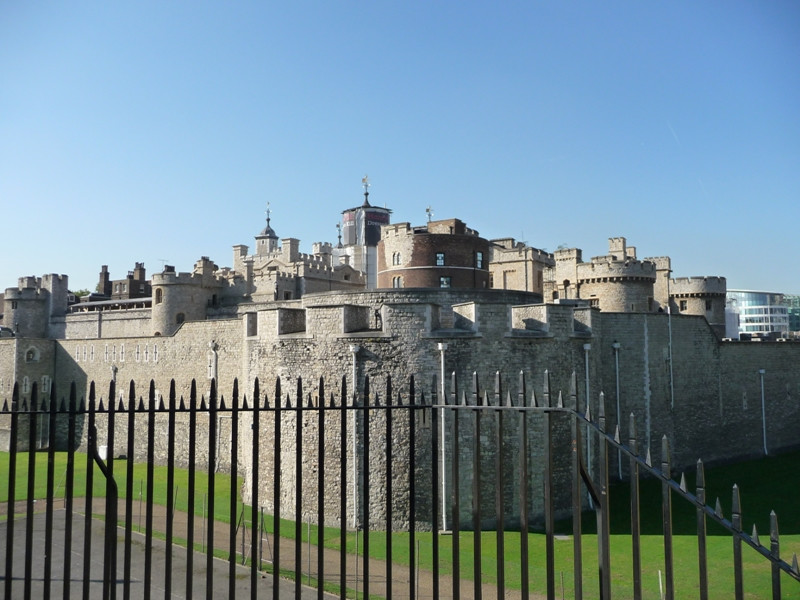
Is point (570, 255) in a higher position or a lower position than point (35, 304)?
higher

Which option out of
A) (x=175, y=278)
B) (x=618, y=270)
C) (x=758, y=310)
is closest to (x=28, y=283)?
(x=175, y=278)

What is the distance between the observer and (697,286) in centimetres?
4497

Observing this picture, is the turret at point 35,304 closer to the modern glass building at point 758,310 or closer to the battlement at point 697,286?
the battlement at point 697,286

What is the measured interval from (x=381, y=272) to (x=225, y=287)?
20646mm

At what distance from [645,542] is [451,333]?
690 centimetres

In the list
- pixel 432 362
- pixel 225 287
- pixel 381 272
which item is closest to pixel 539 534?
pixel 432 362

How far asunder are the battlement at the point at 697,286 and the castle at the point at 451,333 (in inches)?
4.2

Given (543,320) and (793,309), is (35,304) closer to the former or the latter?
(543,320)

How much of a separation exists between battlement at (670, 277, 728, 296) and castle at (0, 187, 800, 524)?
11 centimetres

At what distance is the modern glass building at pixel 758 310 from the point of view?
392 feet

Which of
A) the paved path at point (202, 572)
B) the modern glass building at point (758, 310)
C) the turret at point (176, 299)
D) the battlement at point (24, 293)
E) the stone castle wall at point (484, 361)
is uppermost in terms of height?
the modern glass building at point (758, 310)

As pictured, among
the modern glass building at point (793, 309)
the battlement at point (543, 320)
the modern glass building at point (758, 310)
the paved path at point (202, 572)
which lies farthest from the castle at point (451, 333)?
the modern glass building at point (793, 309)

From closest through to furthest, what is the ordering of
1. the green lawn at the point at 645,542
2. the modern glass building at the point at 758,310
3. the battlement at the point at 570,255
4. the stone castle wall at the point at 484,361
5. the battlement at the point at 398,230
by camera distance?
the green lawn at the point at 645,542
the stone castle wall at the point at 484,361
the battlement at the point at 398,230
the battlement at the point at 570,255
the modern glass building at the point at 758,310

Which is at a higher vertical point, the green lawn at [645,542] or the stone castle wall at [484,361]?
the stone castle wall at [484,361]
